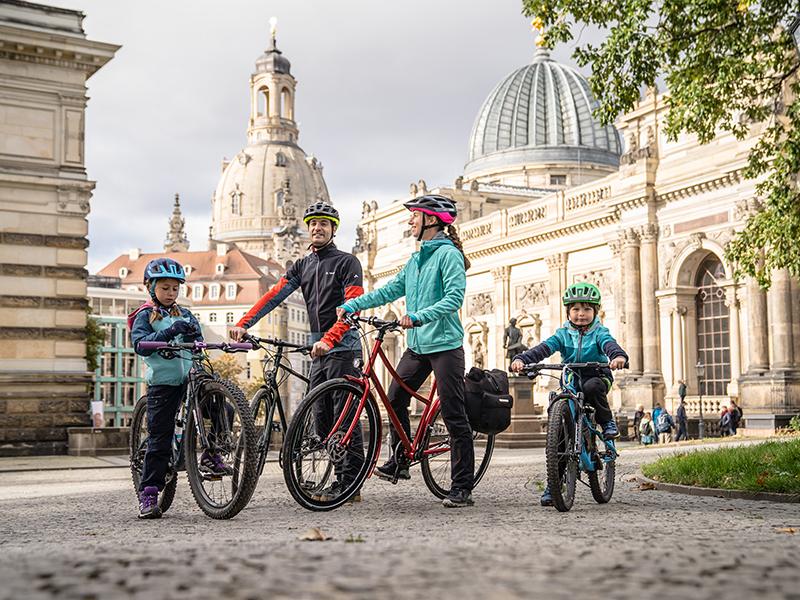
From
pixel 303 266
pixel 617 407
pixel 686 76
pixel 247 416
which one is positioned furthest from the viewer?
pixel 617 407

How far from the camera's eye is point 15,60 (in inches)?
830

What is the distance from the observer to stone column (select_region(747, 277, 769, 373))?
3428 centimetres

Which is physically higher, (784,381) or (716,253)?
(716,253)

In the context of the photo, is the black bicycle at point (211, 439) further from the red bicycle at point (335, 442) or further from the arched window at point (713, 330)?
the arched window at point (713, 330)

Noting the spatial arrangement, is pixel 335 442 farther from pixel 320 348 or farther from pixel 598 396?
pixel 598 396

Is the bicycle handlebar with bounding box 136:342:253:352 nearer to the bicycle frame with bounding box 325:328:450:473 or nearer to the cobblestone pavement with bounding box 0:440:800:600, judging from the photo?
the bicycle frame with bounding box 325:328:450:473

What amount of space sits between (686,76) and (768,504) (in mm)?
6505

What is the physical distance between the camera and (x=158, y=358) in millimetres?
7312

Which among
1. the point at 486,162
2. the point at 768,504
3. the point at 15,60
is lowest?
the point at 768,504

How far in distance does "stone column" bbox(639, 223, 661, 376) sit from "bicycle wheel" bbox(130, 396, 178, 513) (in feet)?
111

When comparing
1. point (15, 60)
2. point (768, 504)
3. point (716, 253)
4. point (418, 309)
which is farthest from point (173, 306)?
point (716, 253)

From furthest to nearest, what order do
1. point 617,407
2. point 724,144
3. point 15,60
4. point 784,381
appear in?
point 617,407 → point 724,144 → point 784,381 → point 15,60

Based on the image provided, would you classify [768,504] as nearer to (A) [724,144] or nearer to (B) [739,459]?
(B) [739,459]

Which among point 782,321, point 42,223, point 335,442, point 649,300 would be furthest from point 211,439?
point 649,300
